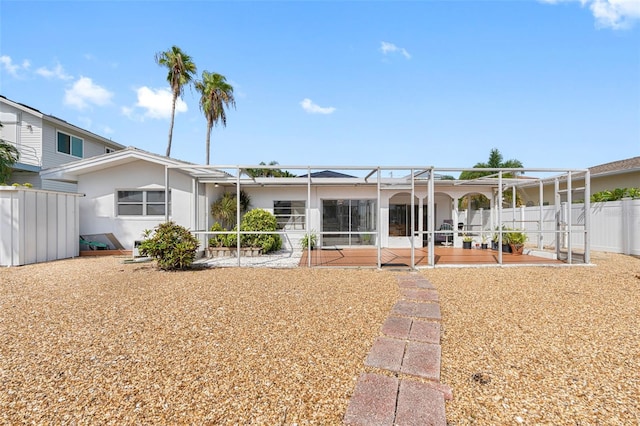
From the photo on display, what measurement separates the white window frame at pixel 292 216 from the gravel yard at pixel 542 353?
7.72 metres

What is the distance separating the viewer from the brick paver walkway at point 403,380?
2234 mm

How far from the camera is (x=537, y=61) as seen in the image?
10648 millimetres

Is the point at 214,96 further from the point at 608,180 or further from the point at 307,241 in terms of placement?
the point at 608,180

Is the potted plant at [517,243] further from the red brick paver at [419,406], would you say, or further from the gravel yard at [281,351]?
the red brick paver at [419,406]

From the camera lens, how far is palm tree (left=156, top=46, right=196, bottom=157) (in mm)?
18391

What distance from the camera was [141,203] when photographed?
12031 mm

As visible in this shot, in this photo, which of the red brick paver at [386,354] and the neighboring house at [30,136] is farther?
the neighboring house at [30,136]

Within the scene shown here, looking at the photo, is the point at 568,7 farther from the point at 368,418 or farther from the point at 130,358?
the point at 130,358

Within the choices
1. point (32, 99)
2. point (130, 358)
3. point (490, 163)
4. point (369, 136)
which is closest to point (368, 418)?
point (130, 358)

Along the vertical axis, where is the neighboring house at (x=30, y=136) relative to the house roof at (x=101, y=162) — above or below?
above

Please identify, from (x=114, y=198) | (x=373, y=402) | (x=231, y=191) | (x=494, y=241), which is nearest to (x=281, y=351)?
(x=373, y=402)

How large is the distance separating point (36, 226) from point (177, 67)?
1337 centimetres

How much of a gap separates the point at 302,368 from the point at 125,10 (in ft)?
34.8

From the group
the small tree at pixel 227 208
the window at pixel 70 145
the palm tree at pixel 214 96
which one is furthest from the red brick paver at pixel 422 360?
the palm tree at pixel 214 96
